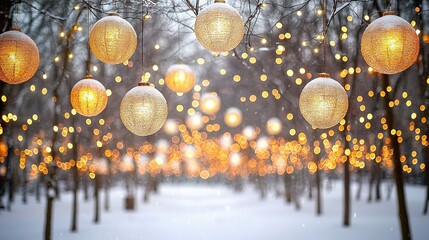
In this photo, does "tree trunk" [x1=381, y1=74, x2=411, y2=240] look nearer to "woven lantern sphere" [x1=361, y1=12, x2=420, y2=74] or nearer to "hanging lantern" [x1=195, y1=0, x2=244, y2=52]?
"woven lantern sphere" [x1=361, y1=12, x2=420, y2=74]

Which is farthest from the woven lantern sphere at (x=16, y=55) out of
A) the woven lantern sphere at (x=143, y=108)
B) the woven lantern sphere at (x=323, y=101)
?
the woven lantern sphere at (x=323, y=101)

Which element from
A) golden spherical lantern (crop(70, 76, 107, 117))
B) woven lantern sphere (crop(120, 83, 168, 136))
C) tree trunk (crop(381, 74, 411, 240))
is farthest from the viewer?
tree trunk (crop(381, 74, 411, 240))

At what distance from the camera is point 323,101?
4152mm

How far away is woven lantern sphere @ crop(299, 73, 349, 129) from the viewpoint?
13.6 ft

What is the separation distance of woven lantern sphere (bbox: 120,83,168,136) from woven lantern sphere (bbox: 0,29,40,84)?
111cm

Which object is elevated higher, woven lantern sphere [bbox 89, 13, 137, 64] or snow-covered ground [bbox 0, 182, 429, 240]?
woven lantern sphere [bbox 89, 13, 137, 64]

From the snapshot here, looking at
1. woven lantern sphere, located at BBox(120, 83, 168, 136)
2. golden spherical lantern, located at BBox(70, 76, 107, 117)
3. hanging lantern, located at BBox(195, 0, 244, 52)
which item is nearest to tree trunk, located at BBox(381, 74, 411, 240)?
hanging lantern, located at BBox(195, 0, 244, 52)

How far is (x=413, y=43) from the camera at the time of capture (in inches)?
153

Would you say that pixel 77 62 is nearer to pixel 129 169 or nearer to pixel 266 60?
pixel 266 60

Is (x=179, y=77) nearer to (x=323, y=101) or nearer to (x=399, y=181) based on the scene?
(x=323, y=101)

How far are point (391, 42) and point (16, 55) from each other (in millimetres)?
3732

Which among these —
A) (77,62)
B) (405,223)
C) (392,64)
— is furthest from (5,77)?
(77,62)

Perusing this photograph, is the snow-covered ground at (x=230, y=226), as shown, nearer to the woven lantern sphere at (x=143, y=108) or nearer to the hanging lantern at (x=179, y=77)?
the hanging lantern at (x=179, y=77)

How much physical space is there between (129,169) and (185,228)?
10633 millimetres
